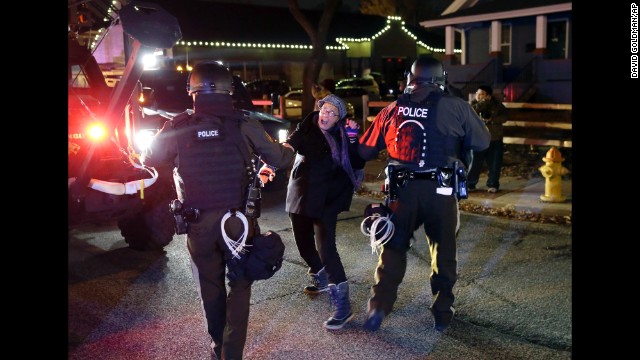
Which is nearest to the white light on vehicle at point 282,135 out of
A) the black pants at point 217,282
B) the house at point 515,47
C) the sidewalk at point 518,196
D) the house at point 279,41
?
the sidewalk at point 518,196

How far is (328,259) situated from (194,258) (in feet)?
4.45

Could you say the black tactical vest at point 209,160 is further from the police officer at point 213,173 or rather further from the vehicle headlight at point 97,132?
the vehicle headlight at point 97,132

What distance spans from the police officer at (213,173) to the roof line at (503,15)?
18882mm

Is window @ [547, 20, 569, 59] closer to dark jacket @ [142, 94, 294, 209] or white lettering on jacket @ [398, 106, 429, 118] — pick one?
white lettering on jacket @ [398, 106, 429, 118]

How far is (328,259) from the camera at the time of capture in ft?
17.0

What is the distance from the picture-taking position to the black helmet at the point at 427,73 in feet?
16.1

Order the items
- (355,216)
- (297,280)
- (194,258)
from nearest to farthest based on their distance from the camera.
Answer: (194,258) → (297,280) → (355,216)

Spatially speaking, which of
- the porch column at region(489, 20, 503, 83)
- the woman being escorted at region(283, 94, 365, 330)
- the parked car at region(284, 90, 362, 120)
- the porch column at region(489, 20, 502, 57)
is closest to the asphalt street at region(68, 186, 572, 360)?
the woman being escorted at region(283, 94, 365, 330)

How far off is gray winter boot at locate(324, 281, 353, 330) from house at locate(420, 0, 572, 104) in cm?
1650

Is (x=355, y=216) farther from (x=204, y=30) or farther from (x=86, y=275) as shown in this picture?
(x=204, y=30)

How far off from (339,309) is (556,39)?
21069 mm
